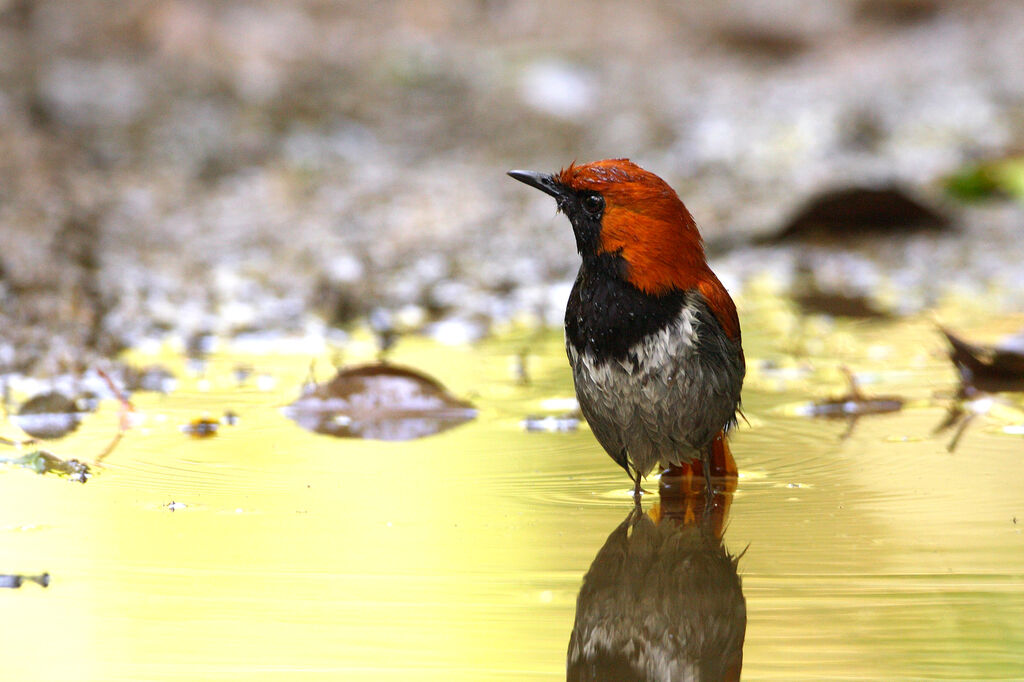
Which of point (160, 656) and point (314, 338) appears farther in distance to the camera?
point (314, 338)

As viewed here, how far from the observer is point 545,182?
306cm

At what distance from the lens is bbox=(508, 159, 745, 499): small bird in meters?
2.81

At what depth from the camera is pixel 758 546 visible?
7.93 ft

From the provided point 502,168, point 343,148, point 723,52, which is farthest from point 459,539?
point 723,52

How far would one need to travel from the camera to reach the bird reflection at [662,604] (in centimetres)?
192

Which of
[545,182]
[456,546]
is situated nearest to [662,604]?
[456,546]

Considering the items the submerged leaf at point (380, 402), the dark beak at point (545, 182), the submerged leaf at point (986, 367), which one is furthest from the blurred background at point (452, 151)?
the dark beak at point (545, 182)

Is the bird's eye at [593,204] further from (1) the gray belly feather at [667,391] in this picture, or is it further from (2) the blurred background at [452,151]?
(2) the blurred background at [452,151]

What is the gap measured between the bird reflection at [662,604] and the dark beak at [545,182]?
0.79m

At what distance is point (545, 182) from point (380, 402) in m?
0.98

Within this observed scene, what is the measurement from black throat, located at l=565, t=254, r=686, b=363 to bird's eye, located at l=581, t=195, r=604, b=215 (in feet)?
0.35

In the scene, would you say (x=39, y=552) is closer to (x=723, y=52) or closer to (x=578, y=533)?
(x=578, y=533)

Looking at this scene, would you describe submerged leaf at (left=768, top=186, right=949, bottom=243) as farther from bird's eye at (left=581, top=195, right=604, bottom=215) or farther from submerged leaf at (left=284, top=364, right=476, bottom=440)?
bird's eye at (left=581, top=195, right=604, bottom=215)

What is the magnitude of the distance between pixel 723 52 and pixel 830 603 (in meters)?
7.76
